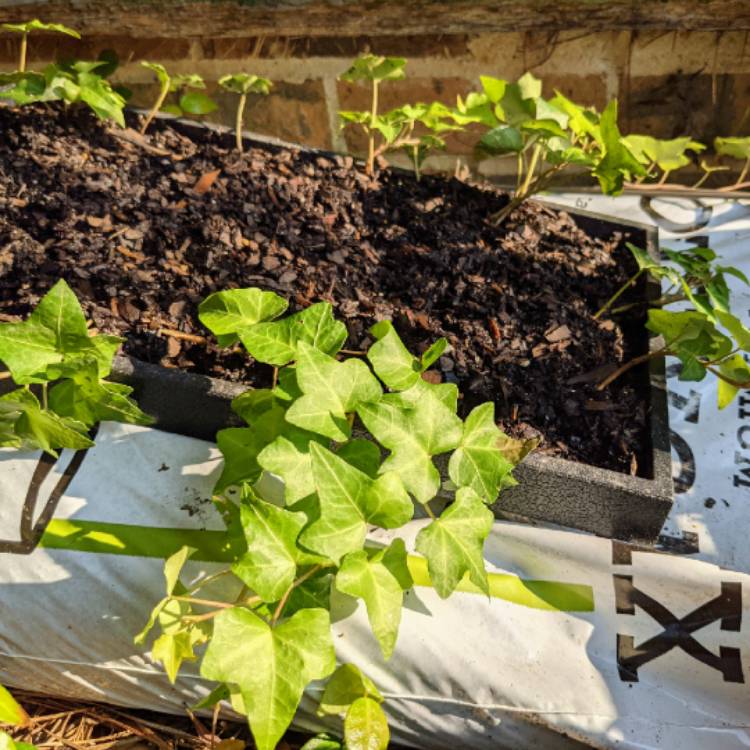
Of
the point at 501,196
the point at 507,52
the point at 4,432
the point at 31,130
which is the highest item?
the point at 507,52

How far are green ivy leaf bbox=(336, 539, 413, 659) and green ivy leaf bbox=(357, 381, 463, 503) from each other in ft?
0.31

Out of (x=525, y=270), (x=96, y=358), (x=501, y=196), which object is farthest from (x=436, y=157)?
Result: (x=96, y=358)

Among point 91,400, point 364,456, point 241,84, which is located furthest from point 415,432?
point 241,84

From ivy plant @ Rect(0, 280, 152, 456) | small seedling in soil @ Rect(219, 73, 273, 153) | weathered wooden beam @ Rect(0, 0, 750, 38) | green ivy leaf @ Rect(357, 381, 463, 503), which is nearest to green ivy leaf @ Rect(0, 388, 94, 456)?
ivy plant @ Rect(0, 280, 152, 456)

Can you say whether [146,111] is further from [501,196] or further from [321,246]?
[501,196]

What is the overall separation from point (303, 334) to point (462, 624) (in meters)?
0.44

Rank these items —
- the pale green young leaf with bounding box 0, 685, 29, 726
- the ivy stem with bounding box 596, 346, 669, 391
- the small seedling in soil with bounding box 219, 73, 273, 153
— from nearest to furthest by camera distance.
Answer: the pale green young leaf with bounding box 0, 685, 29, 726, the ivy stem with bounding box 596, 346, 669, 391, the small seedling in soil with bounding box 219, 73, 273, 153

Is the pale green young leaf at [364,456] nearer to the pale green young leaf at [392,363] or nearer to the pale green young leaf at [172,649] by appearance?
the pale green young leaf at [392,363]

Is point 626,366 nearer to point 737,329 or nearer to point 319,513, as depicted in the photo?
point 737,329

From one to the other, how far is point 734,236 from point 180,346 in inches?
43.5

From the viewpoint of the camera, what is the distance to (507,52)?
173cm

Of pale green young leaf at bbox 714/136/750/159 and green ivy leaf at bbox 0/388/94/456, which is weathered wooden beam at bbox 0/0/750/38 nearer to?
pale green young leaf at bbox 714/136/750/159

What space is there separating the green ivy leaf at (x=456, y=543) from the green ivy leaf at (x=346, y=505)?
0.14ft

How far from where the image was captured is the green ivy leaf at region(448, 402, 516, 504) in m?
0.92
